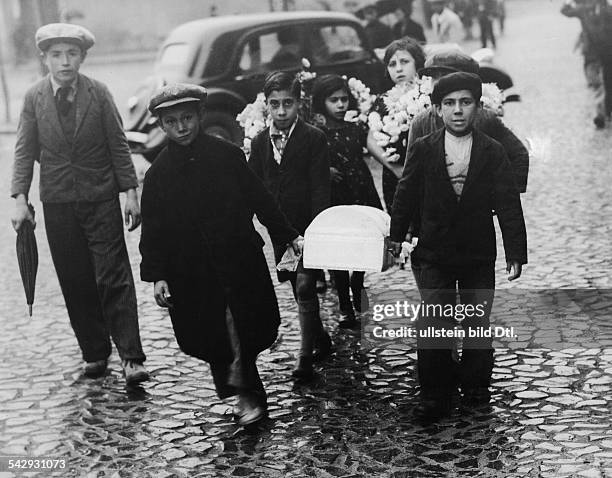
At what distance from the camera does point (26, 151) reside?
624 centimetres

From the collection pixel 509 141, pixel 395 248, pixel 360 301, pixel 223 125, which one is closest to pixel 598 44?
pixel 223 125

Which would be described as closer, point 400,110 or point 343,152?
point 400,110

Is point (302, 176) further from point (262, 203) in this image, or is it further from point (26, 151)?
point (26, 151)

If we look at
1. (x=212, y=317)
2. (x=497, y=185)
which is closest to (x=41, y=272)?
(x=212, y=317)

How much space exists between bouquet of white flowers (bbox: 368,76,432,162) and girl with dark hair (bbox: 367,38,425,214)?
0.20ft

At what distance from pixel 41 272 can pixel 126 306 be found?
335 cm

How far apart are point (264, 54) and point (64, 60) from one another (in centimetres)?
872

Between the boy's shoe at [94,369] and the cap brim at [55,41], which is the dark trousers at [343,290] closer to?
the boy's shoe at [94,369]

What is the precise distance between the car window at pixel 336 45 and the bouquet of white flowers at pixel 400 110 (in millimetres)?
8902

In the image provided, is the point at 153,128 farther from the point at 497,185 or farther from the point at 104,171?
the point at 497,185

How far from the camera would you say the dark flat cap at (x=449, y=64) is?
574 centimetres

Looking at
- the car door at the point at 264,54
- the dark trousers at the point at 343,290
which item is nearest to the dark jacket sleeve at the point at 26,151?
the dark trousers at the point at 343,290

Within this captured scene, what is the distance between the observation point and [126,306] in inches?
247

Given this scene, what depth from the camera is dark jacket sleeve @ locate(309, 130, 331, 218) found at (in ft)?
19.8
